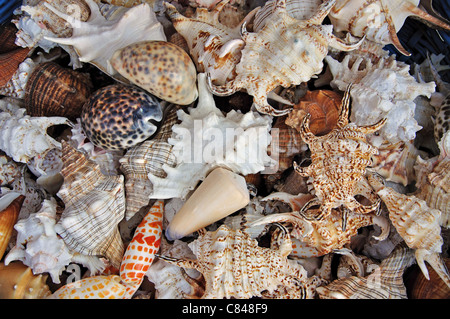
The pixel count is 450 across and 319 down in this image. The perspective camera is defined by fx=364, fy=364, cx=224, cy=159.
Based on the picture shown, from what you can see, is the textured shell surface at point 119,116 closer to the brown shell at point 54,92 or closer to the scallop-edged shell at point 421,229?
the brown shell at point 54,92

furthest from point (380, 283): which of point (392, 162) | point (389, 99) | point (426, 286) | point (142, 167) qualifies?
point (142, 167)

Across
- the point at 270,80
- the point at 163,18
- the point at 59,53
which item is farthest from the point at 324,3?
the point at 59,53

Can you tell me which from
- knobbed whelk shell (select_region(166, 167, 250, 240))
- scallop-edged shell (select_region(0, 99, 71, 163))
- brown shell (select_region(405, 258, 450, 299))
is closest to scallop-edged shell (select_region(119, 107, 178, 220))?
knobbed whelk shell (select_region(166, 167, 250, 240))

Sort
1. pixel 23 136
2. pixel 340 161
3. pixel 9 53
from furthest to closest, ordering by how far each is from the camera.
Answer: pixel 9 53 → pixel 23 136 → pixel 340 161

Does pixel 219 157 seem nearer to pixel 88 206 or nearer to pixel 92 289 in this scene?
pixel 88 206

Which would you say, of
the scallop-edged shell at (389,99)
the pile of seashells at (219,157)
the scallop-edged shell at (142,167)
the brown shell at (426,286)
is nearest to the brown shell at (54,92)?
the pile of seashells at (219,157)

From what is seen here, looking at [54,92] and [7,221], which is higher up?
[54,92]

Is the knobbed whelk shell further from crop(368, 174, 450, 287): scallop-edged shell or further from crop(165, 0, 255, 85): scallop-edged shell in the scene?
crop(368, 174, 450, 287): scallop-edged shell
